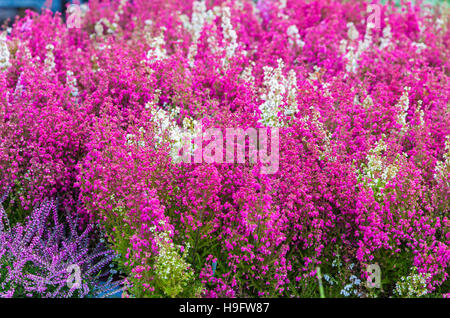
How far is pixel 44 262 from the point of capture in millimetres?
2891

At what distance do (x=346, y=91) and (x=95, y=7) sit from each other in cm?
351

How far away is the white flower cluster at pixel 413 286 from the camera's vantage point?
263 centimetres

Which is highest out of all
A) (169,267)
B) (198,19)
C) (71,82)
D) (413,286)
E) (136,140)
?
(198,19)

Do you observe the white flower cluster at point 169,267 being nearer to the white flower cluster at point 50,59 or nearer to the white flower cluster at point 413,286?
the white flower cluster at point 413,286

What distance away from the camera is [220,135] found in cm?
304

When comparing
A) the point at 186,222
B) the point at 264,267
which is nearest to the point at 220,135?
the point at 186,222

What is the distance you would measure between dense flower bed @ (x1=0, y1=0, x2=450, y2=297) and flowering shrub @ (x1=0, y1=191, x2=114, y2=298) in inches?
6.3

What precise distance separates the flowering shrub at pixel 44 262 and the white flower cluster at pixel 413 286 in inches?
63.9

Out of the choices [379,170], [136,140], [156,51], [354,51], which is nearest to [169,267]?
[136,140]

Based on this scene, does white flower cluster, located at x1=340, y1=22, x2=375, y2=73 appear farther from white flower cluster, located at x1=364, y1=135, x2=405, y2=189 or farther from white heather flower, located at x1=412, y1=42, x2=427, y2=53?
white flower cluster, located at x1=364, y1=135, x2=405, y2=189

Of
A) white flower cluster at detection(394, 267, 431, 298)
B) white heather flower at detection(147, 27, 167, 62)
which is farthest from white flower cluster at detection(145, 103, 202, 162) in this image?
white flower cluster at detection(394, 267, 431, 298)

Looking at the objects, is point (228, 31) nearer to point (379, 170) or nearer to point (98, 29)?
point (98, 29)

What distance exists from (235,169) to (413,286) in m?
1.13
